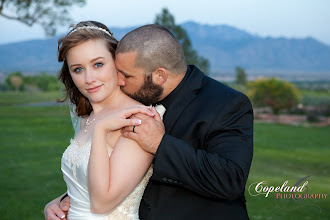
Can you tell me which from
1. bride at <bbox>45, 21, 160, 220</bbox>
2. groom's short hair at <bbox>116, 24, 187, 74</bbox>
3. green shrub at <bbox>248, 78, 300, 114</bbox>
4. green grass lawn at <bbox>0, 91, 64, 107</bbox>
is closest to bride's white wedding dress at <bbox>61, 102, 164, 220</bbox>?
bride at <bbox>45, 21, 160, 220</bbox>

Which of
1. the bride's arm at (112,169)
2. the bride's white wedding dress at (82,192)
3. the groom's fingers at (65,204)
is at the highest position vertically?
the bride's arm at (112,169)

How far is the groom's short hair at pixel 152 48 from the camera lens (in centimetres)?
317

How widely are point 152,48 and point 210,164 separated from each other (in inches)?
42.5

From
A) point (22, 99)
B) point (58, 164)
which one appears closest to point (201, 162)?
point (58, 164)

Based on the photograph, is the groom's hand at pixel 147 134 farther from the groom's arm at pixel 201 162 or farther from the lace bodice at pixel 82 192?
the lace bodice at pixel 82 192

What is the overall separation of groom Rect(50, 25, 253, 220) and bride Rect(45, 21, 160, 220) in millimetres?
90

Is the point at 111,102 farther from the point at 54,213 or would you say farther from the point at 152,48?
the point at 54,213

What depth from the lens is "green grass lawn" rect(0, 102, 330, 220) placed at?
26.7 feet

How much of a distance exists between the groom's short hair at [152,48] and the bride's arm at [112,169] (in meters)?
0.68

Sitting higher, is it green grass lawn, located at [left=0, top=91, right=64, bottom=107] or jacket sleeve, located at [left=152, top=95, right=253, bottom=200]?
jacket sleeve, located at [left=152, top=95, right=253, bottom=200]

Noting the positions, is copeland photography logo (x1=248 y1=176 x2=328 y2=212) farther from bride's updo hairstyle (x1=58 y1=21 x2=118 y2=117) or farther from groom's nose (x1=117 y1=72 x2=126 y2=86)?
groom's nose (x1=117 y1=72 x2=126 y2=86)

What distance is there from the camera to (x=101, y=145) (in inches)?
108

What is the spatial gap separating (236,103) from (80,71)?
1.26m

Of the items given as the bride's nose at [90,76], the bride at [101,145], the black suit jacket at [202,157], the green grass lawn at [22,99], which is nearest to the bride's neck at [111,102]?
the bride at [101,145]
